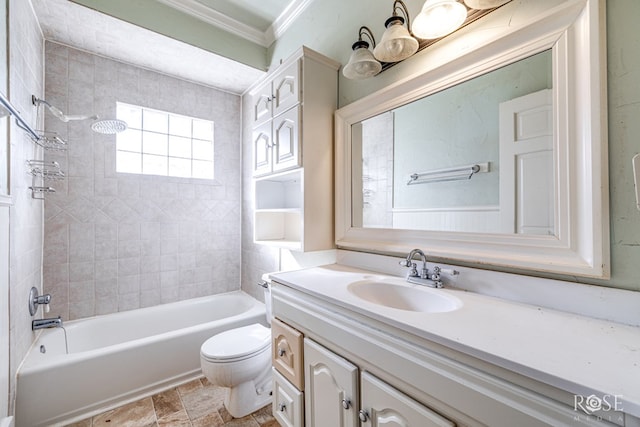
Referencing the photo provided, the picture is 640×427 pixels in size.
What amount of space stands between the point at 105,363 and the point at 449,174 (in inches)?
88.7

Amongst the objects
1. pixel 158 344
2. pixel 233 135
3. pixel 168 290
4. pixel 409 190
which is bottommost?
pixel 158 344

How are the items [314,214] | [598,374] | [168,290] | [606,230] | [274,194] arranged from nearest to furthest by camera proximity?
[598,374] < [606,230] < [314,214] < [274,194] < [168,290]

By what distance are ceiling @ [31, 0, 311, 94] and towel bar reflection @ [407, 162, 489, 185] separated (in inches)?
62.1

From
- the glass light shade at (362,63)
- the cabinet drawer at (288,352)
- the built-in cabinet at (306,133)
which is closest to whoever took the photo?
the cabinet drawer at (288,352)

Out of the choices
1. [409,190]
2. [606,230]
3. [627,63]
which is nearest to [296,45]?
[409,190]

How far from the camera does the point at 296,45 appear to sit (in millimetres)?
2021

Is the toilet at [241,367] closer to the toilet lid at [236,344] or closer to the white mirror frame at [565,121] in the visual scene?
the toilet lid at [236,344]

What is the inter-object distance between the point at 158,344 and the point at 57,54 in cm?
227

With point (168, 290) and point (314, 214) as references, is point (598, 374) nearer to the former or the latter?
point (314, 214)

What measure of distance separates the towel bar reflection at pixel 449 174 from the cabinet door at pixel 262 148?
101 centimetres

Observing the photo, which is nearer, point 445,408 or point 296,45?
point 445,408

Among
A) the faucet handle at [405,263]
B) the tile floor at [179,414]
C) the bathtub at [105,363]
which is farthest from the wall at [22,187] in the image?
the faucet handle at [405,263]

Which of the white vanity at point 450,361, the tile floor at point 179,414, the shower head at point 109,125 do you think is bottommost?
the tile floor at point 179,414

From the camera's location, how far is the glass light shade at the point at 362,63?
1314 mm
